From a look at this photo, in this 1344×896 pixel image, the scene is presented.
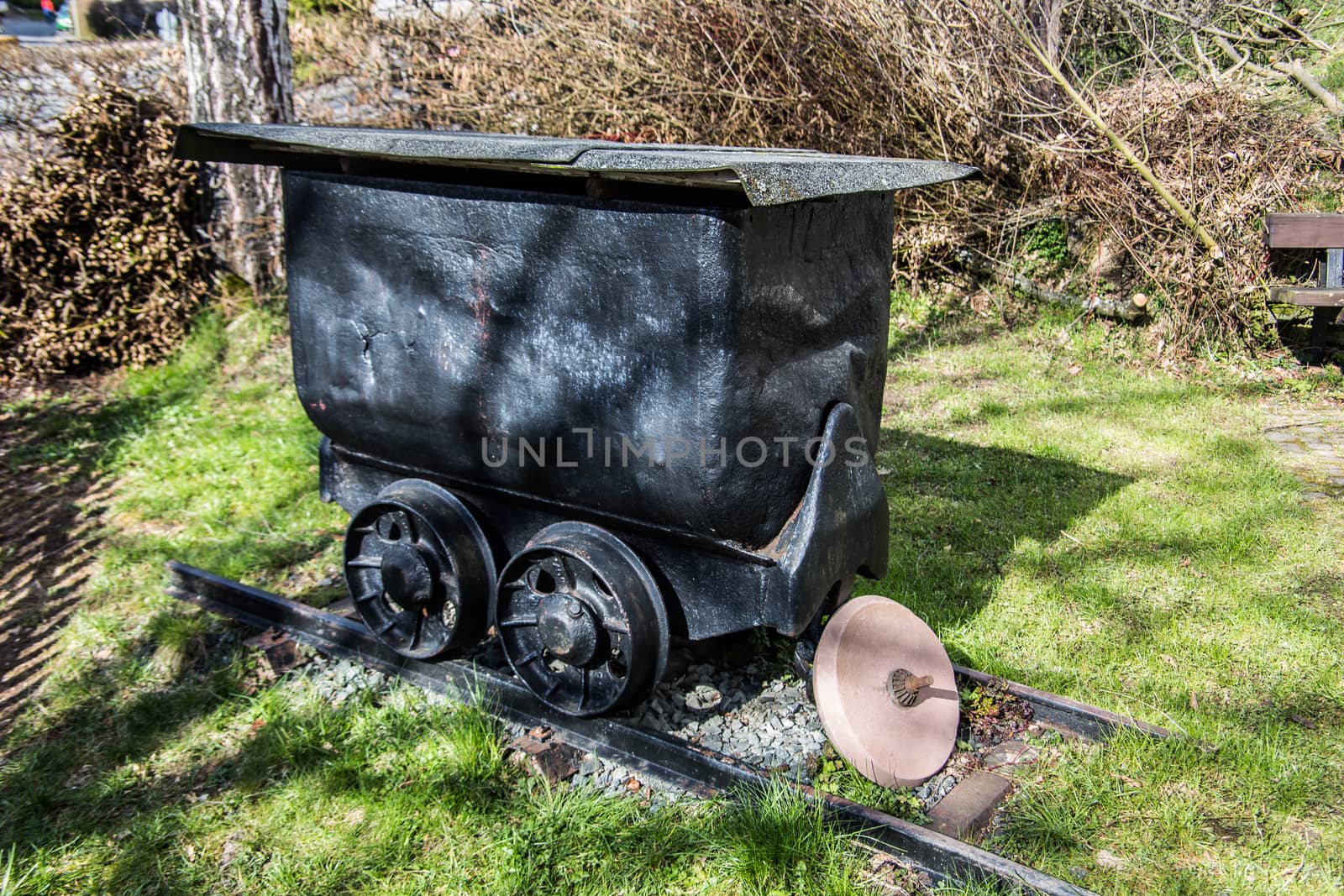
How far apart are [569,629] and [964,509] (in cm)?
265

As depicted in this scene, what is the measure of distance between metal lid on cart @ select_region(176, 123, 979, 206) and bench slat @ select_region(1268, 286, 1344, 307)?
4.66 m

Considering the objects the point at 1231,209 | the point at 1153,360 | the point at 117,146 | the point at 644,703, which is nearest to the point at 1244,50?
the point at 1231,209

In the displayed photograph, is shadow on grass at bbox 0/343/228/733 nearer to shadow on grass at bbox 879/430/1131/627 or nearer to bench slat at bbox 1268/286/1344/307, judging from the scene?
shadow on grass at bbox 879/430/1131/627

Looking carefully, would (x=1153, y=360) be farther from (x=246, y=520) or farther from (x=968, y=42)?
(x=246, y=520)

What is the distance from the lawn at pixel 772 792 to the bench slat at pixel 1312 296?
1.33 meters

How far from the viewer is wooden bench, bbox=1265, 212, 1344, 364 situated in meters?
6.95

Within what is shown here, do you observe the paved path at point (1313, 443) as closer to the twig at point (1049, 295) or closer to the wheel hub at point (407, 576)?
the twig at point (1049, 295)

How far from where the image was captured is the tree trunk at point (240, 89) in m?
7.03

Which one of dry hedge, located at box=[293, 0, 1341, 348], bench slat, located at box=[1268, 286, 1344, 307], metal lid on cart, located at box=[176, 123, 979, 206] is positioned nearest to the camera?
metal lid on cart, located at box=[176, 123, 979, 206]

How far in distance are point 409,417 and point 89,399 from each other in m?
4.66

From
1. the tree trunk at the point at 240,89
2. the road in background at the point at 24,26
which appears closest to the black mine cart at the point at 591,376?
the tree trunk at the point at 240,89

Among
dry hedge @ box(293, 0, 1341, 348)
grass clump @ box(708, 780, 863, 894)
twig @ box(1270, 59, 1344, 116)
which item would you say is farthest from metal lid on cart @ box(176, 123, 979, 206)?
twig @ box(1270, 59, 1344, 116)

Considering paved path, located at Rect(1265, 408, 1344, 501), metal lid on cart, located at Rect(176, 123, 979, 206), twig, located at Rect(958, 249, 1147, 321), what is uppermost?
metal lid on cart, located at Rect(176, 123, 979, 206)

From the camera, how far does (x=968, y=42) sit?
309 inches
